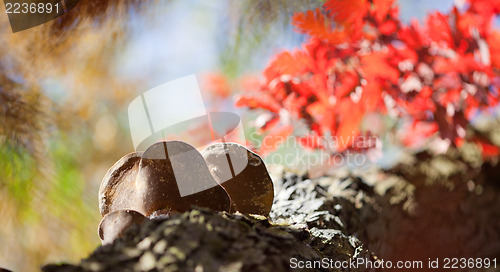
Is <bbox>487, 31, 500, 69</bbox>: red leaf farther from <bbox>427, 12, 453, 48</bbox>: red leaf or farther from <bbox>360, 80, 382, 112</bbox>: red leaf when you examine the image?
<bbox>360, 80, 382, 112</bbox>: red leaf

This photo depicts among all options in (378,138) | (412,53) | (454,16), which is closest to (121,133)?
(378,138)

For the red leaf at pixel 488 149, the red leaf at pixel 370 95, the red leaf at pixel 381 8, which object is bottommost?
the red leaf at pixel 488 149

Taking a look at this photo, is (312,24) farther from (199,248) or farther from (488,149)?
(199,248)

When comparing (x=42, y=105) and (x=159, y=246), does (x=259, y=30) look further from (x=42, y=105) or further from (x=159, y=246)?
(x=159, y=246)

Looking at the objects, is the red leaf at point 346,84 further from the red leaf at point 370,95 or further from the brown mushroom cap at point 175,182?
the brown mushroom cap at point 175,182

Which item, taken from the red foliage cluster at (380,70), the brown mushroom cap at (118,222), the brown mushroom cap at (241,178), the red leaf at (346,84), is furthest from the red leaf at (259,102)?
the brown mushroom cap at (118,222)

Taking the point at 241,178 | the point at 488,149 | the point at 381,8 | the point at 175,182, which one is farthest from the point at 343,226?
the point at 488,149

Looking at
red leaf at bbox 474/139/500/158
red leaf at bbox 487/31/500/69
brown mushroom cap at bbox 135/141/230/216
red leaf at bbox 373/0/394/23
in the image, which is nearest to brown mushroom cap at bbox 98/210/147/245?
brown mushroom cap at bbox 135/141/230/216
